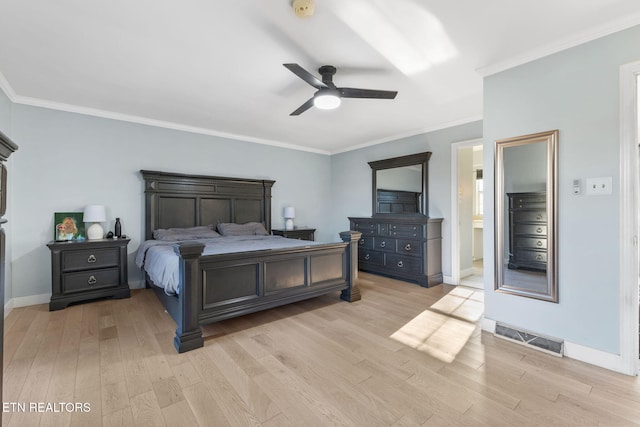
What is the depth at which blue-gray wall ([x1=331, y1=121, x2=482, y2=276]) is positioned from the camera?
436 cm

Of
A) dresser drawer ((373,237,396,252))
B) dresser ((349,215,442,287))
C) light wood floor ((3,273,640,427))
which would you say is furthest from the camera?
dresser drawer ((373,237,396,252))

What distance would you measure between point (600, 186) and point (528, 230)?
57 centimetres

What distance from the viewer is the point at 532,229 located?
95.7 inches

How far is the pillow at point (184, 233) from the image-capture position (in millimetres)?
3943

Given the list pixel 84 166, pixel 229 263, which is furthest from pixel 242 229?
pixel 84 166

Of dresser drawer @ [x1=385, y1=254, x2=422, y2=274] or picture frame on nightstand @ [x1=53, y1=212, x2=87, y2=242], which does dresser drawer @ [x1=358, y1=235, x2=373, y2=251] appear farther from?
picture frame on nightstand @ [x1=53, y1=212, x2=87, y2=242]

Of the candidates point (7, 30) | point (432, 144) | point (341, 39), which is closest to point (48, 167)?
point (7, 30)

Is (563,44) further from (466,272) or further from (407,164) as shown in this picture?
(466,272)

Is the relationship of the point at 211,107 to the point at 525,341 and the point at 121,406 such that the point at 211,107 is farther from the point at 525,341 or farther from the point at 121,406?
the point at 525,341

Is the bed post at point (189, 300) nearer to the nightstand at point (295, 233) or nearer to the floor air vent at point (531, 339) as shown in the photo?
the floor air vent at point (531, 339)

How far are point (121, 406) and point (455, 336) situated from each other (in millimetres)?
2538

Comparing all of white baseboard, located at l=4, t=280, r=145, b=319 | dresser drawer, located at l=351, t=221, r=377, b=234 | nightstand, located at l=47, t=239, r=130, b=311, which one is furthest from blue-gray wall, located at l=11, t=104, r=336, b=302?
dresser drawer, located at l=351, t=221, r=377, b=234

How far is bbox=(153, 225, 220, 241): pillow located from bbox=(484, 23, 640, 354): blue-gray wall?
381 centimetres

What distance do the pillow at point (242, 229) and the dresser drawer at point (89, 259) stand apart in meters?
1.41
